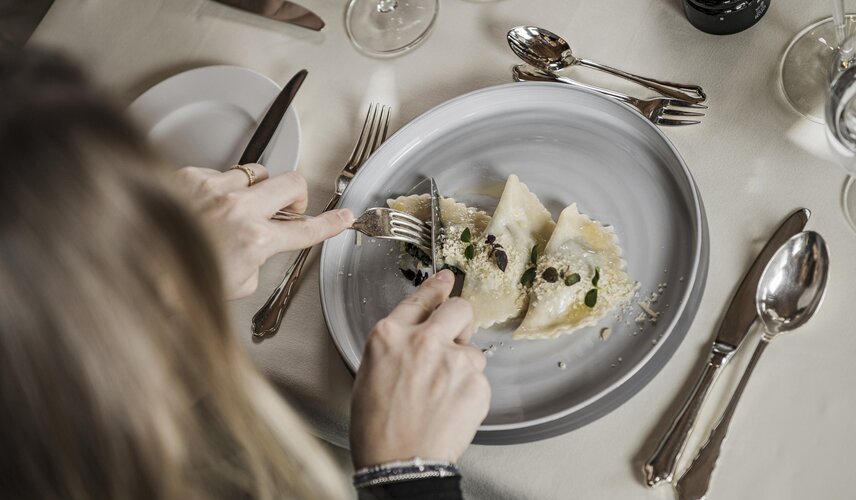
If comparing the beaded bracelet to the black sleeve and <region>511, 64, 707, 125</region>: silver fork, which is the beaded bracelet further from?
<region>511, 64, 707, 125</region>: silver fork

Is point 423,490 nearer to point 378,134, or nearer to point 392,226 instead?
point 392,226

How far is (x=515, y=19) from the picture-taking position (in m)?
1.32

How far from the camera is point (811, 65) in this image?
1.12 metres

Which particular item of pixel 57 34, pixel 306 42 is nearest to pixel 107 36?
pixel 57 34

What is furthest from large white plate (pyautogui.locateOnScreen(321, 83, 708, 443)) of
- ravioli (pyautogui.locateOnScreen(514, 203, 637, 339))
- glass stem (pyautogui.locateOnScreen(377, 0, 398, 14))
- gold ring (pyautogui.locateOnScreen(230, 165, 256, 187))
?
glass stem (pyautogui.locateOnScreen(377, 0, 398, 14))

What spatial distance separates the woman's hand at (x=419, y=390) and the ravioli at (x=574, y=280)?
121mm

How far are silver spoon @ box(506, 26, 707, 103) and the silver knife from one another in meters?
0.30

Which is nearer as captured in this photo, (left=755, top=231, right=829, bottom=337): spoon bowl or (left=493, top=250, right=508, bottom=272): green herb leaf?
(left=755, top=231, right=829, bottom=337): spoon bowl

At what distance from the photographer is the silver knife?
0.93 metres

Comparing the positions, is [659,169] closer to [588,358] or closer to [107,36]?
[588,358]

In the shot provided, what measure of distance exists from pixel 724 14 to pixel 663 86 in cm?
14

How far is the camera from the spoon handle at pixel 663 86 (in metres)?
1.13

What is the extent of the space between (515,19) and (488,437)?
29.7 inches

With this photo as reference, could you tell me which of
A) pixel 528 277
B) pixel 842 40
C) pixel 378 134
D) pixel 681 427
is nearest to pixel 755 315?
pixel 681 427
